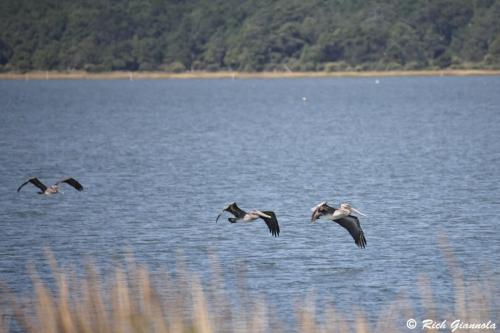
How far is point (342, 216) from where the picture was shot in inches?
667

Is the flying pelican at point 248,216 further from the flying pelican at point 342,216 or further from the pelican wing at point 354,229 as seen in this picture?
the pelican wing at point 354,229

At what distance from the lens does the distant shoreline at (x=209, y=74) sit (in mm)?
155125

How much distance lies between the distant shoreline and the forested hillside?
1.57m

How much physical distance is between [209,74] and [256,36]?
18010 mm

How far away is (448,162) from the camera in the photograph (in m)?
39.3

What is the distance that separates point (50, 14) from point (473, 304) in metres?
187

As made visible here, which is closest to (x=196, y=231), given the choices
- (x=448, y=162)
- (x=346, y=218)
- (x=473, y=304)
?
(x=346, y=218)

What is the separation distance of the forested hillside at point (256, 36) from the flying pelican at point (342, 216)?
12664cm

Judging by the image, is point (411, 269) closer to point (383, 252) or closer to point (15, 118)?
point (383, 252)

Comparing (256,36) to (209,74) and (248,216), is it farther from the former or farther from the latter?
(248,216)

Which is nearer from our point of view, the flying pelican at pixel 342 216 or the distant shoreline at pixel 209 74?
the flying pelican at pixel 342 216
